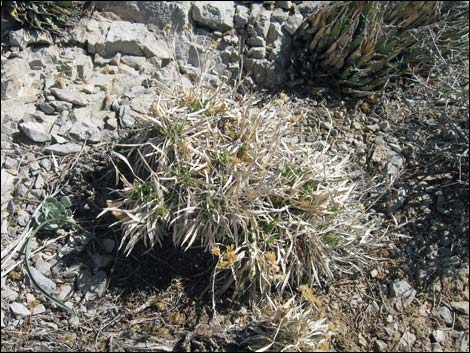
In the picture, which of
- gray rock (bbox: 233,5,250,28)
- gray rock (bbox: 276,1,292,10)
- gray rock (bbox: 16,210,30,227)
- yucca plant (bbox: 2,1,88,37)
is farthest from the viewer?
gray rock (bbox: 276,1,292,10)

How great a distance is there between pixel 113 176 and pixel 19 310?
88 cm

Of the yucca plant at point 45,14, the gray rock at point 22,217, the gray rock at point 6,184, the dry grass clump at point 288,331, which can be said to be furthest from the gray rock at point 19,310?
the yucca plant at point 45,14

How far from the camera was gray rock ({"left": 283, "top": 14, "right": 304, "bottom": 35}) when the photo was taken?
14.0 ft

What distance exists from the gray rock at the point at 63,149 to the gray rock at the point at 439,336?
7.22 feet

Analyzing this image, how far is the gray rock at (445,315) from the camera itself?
11.8 ft

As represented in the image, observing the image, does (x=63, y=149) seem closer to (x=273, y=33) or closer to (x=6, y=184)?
(x=6, y=184)

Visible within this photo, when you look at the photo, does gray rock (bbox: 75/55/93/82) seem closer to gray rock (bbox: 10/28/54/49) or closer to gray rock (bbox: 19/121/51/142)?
gray rock (bbox: 10/28/54/49)

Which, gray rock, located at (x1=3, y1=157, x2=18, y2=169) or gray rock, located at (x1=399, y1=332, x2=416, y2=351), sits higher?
gray rock, located at (x1=3, y1=157, x2=18, y2=169)

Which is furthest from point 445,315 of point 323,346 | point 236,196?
point 236,196

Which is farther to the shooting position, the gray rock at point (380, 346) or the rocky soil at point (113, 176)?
the gray rock at point (380, 346)

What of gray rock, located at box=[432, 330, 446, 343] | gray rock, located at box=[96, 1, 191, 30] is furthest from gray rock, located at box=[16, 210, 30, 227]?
gray rock, located at box=[432, 330, 446, 343]

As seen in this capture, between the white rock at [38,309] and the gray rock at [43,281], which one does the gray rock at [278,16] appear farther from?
the white rock at [38,309]

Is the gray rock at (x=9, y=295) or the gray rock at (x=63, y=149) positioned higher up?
the gray rock at (x=63, y=149)

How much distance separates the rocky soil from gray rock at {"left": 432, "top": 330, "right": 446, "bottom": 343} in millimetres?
20
